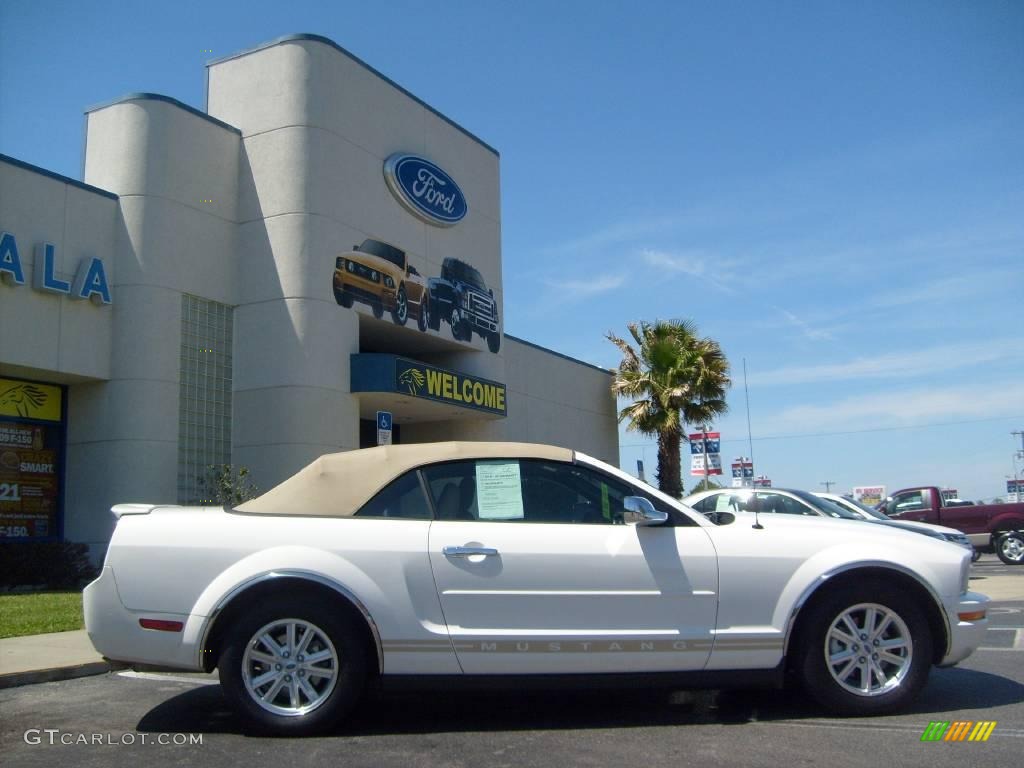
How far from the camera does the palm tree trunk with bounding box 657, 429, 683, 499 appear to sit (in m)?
29.0

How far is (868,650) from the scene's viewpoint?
5.30m

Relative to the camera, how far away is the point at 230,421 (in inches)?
746

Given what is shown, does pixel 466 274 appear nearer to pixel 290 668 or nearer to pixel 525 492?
pixel 525 492

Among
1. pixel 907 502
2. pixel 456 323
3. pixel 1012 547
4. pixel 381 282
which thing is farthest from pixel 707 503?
pixel 456 323

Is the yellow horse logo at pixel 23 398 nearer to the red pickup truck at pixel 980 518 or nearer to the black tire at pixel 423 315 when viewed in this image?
the black tire at pixel 423 315

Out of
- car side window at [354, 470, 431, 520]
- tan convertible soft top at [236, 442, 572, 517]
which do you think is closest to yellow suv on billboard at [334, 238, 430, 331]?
tan convertible soft top at [236, 442, 572, 517]

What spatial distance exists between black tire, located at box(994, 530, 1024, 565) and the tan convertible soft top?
17.8 m

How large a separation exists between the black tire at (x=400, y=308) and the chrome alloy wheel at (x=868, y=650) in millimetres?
16925

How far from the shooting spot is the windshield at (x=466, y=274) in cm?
2381

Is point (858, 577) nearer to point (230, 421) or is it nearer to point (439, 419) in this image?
point (230, 421)

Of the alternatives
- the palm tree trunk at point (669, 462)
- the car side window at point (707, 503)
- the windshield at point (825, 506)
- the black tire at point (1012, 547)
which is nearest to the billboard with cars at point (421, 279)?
the palm tree trunk at point (669, 462)

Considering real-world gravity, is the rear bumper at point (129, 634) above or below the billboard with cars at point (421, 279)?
below

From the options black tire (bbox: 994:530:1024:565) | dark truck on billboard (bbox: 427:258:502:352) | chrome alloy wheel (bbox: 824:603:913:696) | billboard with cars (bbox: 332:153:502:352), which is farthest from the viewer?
dark truck on billboard (bbox: 427:258:502:352)

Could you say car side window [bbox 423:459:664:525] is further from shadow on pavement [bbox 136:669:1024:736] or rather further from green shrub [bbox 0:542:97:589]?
green shrub [bbox 0:542:97:589]
